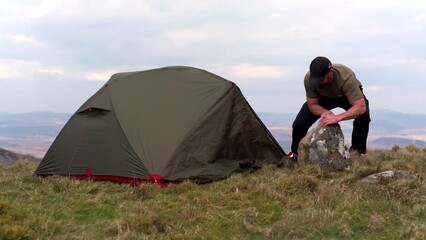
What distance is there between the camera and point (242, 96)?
921 cm

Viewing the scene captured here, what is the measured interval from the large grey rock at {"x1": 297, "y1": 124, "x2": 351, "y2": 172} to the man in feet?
0.69

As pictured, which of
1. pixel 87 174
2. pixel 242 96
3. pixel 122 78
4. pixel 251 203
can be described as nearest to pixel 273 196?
pixel 251 203

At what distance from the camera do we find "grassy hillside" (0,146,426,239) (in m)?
5.18

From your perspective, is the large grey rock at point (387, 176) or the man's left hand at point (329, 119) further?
the man's left hand at point (329, 119)

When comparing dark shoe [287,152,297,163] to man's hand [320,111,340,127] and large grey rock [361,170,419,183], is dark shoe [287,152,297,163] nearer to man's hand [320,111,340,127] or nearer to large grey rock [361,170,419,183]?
man's hand [320,111,340,127]

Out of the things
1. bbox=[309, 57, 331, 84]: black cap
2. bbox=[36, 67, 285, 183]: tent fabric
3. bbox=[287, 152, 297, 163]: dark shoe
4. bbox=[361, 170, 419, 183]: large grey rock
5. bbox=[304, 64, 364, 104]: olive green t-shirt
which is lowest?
bbox=[287, 152, 297, 163]: dark shoe

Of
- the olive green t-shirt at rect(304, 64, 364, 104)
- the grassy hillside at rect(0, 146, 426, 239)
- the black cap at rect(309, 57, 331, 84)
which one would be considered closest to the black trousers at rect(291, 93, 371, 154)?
the olive green t-shirt at rect(304, 64, 364, 104)

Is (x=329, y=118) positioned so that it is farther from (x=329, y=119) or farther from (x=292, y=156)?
(x=292, y=156)

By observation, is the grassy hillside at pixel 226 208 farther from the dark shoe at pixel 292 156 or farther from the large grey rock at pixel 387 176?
the dark shoe at pixel 292 156

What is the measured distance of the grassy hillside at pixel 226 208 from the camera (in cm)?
518

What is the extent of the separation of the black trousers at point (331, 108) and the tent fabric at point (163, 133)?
547 mm

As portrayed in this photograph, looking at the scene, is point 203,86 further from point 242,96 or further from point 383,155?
point 383,155

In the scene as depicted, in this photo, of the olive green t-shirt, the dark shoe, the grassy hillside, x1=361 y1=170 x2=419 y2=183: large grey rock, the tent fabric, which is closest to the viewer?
the grassy hillside

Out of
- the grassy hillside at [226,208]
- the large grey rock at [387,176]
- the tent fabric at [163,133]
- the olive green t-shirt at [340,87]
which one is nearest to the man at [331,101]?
the olive green t-shirt at [340,87]
